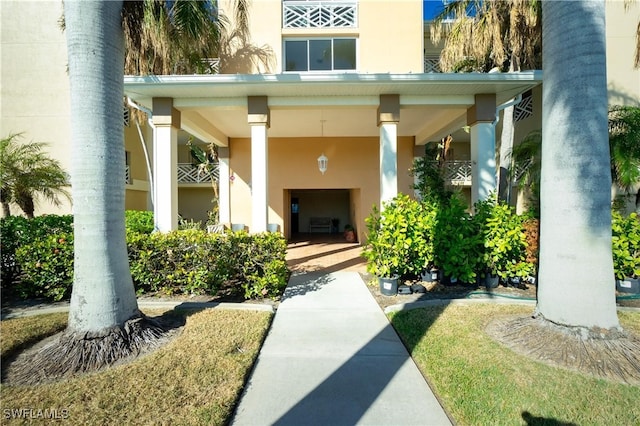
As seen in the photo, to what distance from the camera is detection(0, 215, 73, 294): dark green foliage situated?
5.71m

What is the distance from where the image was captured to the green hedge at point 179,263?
5.22 metres

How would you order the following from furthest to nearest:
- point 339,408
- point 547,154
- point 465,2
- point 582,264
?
point 465,2 → point 547,154 → point 582,264 → point 339,408

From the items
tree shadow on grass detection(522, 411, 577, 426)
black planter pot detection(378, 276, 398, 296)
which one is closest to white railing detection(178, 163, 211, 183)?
black planter pot detection(378, 276, 398, 296)

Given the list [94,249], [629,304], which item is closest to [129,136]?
[94,249]

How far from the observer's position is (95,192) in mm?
3352

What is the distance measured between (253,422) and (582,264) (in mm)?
3673

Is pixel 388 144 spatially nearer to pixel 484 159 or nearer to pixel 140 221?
pixel 484 159

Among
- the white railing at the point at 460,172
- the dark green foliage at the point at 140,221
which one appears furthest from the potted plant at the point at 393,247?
the white railing at the point at 460,172

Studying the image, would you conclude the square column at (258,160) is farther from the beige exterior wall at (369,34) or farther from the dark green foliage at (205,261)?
the beige exterior wall at (369,34)

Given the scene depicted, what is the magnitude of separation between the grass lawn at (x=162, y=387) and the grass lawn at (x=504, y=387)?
195cm

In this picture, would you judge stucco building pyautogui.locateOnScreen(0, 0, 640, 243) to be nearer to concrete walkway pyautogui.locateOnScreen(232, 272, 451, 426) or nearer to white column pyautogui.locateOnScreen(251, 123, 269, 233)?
white column pyautogui.locateOnScreen(251, 123, 269, 233)

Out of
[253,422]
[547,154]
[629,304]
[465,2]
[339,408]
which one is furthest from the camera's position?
[465,2]

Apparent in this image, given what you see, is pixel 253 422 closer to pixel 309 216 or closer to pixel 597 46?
pixel 597 46

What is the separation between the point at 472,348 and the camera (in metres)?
3.46
